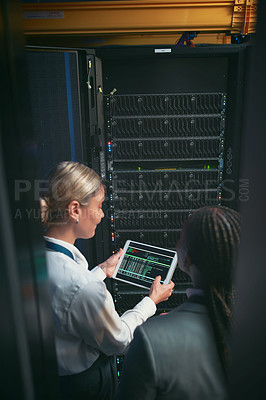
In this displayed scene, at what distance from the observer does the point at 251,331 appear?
0.54 meters

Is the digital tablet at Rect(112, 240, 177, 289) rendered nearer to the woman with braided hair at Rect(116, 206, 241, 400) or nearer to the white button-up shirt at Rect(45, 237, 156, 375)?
the white button-up shirt at Rect(45, 237, 156, 375)

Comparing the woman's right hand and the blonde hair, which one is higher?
the blonde hair

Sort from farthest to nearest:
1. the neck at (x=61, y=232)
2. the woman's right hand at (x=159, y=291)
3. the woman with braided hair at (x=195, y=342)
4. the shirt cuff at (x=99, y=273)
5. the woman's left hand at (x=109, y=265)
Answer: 1. the woman's left hand at (x=109, y=265)
2. the shirt cuff at (x=99, y=273)
3. the woman's right hand at (x=159, y=291)
4. the neck at (x=61, y=232)
5. the woman with braided hair at (x=195, y=342)

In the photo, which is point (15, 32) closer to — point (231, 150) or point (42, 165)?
point (42, 165)

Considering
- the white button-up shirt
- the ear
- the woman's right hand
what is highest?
the ear

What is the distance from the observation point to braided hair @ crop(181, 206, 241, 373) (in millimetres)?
935

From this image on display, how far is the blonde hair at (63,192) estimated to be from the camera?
148 cm

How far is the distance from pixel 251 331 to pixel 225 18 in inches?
77.4

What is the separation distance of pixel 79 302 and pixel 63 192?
1.79 feet

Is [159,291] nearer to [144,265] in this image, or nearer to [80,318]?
[144,265]

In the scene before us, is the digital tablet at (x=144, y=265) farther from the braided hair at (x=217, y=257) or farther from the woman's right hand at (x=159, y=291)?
the braided hair at (x=217, y=257)

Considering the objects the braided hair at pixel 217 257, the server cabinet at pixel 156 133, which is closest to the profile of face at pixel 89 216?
the server cabinet at pixel 156 133

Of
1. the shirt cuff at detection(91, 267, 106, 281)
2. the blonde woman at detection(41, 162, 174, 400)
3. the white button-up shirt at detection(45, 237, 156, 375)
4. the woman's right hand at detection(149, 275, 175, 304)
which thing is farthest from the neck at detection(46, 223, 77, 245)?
the woman's right hand at detection(149, 275, 175, 304)

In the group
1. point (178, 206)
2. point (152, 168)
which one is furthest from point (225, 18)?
point (178, 206)
